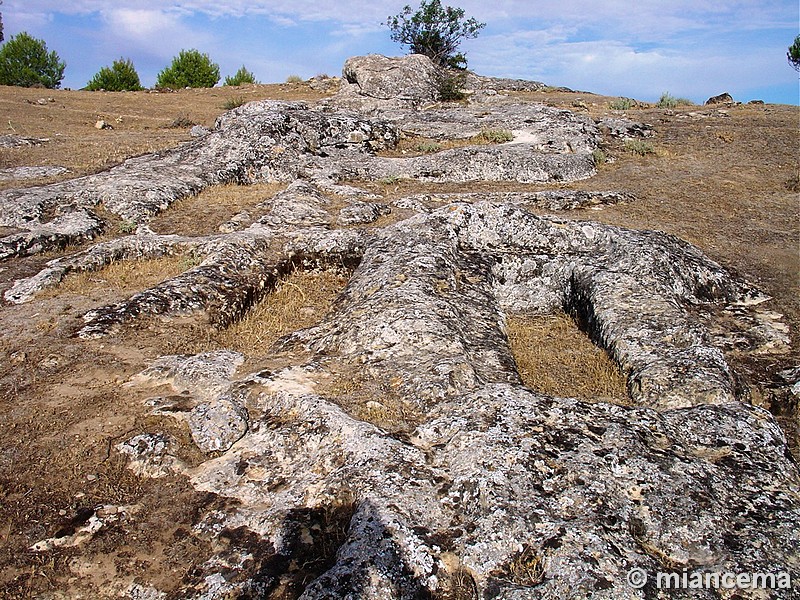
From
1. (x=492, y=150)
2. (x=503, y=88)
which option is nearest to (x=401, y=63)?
(x=503, y=88)

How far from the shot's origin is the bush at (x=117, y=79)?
4038 cm

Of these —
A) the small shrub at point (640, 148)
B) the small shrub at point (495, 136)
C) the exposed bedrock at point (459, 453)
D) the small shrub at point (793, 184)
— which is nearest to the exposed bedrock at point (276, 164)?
the small shrub at point (495, 136)

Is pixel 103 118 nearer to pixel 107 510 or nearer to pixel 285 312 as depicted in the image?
pixel 285 312

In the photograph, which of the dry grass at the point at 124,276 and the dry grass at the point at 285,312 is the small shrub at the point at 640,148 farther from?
the dry grass at the point at 124,276

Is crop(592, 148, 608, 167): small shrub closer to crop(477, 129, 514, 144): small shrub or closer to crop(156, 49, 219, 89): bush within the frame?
crop(477, 129, 514, 144): small shrub

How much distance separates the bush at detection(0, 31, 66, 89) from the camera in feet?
147

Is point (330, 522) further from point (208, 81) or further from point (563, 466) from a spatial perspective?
point (208, 81)

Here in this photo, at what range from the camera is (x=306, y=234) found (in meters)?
9.77

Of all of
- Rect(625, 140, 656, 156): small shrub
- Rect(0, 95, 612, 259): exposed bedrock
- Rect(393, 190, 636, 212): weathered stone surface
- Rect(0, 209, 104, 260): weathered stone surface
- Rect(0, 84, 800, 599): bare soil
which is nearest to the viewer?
Rect(0, 84, 800, 599): bare soil

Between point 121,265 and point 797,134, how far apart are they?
19.3 m

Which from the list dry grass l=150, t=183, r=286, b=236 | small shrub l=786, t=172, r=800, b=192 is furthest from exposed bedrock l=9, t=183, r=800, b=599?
small shrub l=786, t=172, r=800, b=192

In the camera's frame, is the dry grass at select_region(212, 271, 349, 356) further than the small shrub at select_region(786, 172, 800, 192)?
No

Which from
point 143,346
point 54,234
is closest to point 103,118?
point 54,234

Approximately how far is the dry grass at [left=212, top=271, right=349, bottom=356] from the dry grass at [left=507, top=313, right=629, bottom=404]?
9.26ft
